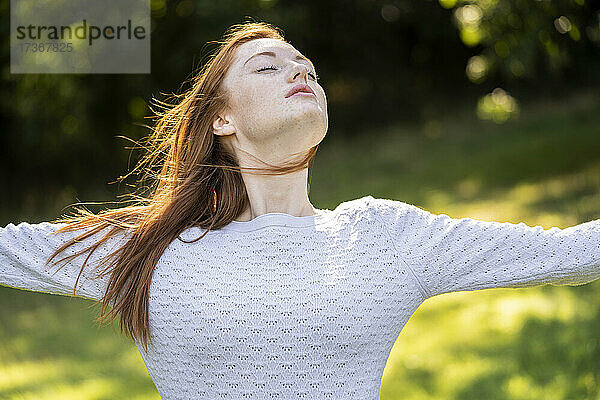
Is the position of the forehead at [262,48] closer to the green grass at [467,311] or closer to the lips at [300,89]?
the lips at [300,89]

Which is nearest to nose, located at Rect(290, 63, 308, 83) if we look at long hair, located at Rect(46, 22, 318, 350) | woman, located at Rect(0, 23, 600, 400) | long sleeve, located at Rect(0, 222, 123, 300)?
woman, located at Rect(0, 23, 600, 400)

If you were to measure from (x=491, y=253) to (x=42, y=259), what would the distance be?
1.00 metres

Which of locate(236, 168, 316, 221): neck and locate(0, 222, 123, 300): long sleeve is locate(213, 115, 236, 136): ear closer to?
locate(236, 168, 316, 221): neck

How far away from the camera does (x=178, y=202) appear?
1816 millimetres

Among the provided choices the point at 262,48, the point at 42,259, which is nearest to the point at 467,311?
the point at 262,48

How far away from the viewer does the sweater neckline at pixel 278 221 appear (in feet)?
5.68

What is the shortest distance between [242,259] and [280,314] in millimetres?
164

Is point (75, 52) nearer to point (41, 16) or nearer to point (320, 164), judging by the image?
point (41, 16)

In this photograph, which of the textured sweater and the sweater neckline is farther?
the sweater neckline

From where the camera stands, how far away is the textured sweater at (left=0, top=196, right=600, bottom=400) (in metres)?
1.57

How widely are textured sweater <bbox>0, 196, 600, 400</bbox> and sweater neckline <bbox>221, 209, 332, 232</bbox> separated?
3cm

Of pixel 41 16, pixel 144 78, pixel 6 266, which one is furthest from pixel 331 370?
pixel 144 78

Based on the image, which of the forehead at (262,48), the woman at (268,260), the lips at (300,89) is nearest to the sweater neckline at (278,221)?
the woman at (268,260)

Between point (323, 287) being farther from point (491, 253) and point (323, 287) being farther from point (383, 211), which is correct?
point (491, 253)
